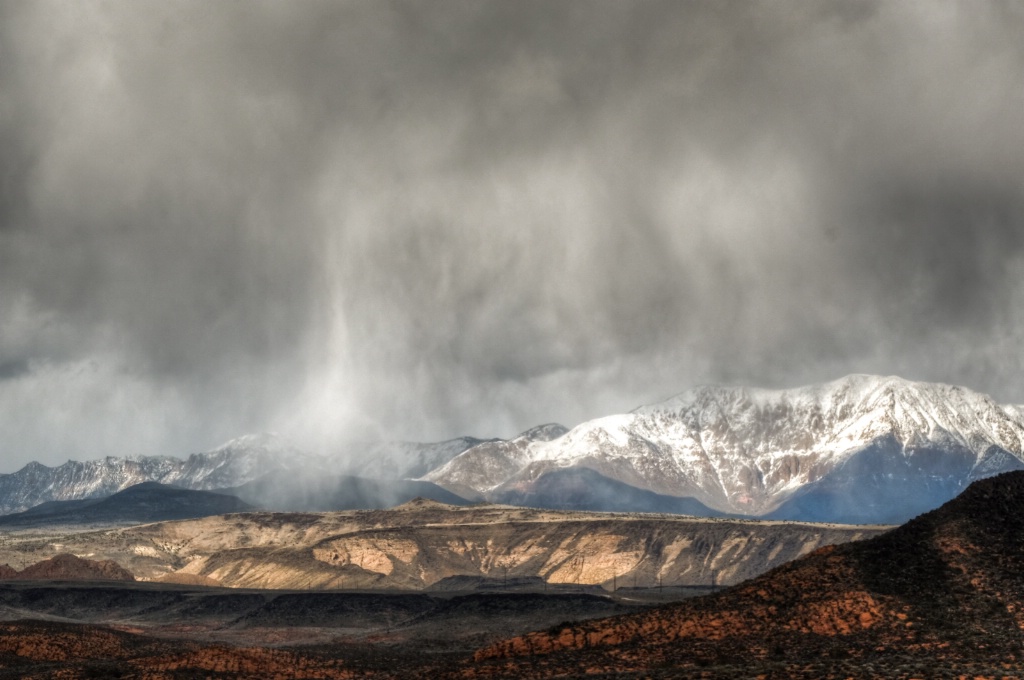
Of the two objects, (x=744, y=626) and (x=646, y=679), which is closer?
(x=646, y=679)

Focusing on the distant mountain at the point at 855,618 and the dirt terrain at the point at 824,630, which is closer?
the dirt terrain at the point at 824,630

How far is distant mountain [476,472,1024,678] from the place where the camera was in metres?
63.3

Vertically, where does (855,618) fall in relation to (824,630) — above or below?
above

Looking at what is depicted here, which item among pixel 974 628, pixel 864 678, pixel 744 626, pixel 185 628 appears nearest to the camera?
pixel 864 678

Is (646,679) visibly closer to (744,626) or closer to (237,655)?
(744,626)

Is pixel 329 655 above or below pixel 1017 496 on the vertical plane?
below

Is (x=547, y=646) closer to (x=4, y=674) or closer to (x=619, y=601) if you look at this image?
(x=4, y=674)

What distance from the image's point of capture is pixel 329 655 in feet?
383

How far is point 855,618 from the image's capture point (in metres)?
70.2

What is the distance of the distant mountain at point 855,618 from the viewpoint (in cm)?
6331

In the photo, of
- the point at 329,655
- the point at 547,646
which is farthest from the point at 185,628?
the point at 547,646

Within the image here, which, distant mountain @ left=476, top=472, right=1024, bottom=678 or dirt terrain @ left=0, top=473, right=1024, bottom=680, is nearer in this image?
dirt terrain @ left=0, top=473, right=1024, bottom=680

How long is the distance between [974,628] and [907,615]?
14.1 ft

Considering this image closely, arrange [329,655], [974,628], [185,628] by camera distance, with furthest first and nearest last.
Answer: [185,628]
[329,655]
[974,628]
